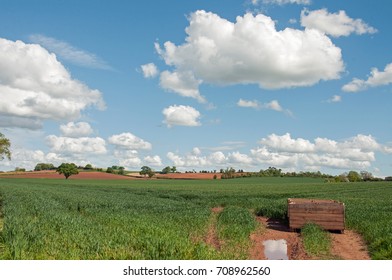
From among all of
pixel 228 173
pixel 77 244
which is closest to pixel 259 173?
pixel 228 173

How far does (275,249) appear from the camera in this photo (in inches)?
631

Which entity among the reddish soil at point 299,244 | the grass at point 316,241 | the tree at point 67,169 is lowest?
the reddish soil at point 299,244

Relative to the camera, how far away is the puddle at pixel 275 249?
14438mm

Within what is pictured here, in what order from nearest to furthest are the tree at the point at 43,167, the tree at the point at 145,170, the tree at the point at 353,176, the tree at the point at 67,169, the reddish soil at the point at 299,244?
the reddish soil at the point at 299,244 < the tree at the point at 67,169 < the tree at the point at 353,176 < the tree at the point at 145,170 < the tree at the point at 43,167

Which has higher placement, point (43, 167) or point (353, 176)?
point (43, 167)

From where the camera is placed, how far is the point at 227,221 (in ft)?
70.7

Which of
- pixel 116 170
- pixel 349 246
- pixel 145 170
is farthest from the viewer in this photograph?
pixel 116 170

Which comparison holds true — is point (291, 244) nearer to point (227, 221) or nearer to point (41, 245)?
point (227, 221)

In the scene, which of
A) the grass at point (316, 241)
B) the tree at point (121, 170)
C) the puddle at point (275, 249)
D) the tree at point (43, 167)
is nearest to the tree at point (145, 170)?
the tree at point (121, 170)

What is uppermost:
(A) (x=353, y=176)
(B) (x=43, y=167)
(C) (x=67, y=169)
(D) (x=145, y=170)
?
(B) (x=43, y=167)

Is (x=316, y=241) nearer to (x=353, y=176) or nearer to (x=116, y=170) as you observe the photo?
(x=353, y=176)

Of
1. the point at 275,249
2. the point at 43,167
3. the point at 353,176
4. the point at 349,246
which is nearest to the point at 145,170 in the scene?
the point at 43,167

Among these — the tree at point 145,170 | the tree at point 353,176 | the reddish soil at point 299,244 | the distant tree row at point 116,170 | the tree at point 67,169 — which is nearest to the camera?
the reddish soil at point 299,244

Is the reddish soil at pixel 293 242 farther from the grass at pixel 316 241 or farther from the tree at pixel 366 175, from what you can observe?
the tree at pixel 366 175
